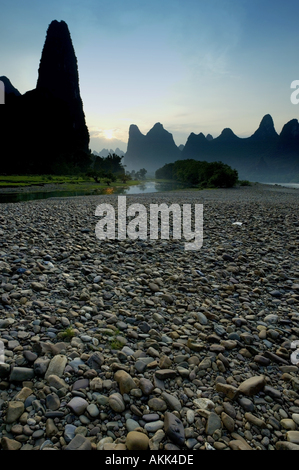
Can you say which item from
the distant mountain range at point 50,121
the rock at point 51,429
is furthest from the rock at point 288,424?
the distant mountain range at point 50,121

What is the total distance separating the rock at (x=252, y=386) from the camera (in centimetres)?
319

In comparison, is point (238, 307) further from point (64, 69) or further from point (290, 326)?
point (64, 69)

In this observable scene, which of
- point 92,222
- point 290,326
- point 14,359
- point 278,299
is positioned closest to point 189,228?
point 92,222

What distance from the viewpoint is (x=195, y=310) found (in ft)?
17.2

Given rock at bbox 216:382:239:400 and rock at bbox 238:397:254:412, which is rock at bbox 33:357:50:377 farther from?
rock at bbox 238:397:254:412

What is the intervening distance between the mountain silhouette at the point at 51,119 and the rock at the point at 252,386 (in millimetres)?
131151

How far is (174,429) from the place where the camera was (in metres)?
2.64

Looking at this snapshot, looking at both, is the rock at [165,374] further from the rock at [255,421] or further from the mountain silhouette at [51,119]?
the mountain silhouette at [51,119]

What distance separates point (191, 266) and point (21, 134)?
530ft

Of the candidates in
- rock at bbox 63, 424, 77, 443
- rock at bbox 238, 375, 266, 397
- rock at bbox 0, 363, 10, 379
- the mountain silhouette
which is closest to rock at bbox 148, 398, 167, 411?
rock at bbox 63, 424, 77, 443

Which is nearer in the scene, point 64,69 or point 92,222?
point 92,222

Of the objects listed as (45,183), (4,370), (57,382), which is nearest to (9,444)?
(57,382)

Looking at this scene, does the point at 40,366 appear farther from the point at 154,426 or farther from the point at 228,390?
the point at 228,390

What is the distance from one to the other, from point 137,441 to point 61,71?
231m
